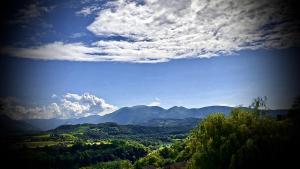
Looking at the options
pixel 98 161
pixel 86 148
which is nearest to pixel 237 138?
pixel 98 161

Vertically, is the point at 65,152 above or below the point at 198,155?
below

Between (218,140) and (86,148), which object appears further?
(86,148)

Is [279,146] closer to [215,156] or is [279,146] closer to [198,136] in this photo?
[215,156]

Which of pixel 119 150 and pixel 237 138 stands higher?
pixel 237 138

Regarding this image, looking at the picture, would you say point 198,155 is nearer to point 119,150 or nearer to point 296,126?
point 296,126

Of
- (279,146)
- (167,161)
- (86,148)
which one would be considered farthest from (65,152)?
(279,146)

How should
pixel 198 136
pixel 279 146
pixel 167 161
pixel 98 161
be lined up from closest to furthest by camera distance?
pixel 279 146 → pixel 198 136 → pixel 167 161 → pixel 98 161

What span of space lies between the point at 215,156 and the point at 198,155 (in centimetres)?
234

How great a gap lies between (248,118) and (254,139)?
13.8 feet

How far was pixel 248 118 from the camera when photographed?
39906mm

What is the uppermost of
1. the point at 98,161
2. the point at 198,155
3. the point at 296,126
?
the point at 296,126

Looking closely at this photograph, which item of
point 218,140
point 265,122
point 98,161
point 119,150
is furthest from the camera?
point 119,150

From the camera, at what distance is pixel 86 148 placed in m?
191

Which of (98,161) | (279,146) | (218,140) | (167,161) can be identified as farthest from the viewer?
(98,161)
